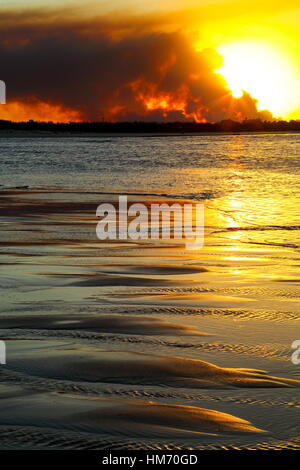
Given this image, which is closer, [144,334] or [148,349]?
[148,349]

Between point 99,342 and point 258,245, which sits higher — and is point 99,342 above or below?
below

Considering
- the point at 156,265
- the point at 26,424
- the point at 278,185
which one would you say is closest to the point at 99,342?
the point at 26,424

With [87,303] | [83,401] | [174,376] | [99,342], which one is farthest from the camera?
[87,303]

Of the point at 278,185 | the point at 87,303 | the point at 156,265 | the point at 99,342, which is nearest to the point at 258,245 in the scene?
the point at 156,265

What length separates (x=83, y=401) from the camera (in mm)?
4031

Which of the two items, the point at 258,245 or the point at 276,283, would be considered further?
the point at 258,245

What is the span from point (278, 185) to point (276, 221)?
38.3 ft

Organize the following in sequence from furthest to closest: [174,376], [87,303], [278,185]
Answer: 1. [278,185]
2. [87,303]
3. [174,376]

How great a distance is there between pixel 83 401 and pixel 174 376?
27.3 inches

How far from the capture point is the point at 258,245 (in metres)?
10.7

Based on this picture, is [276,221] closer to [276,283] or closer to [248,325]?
[276,283]
